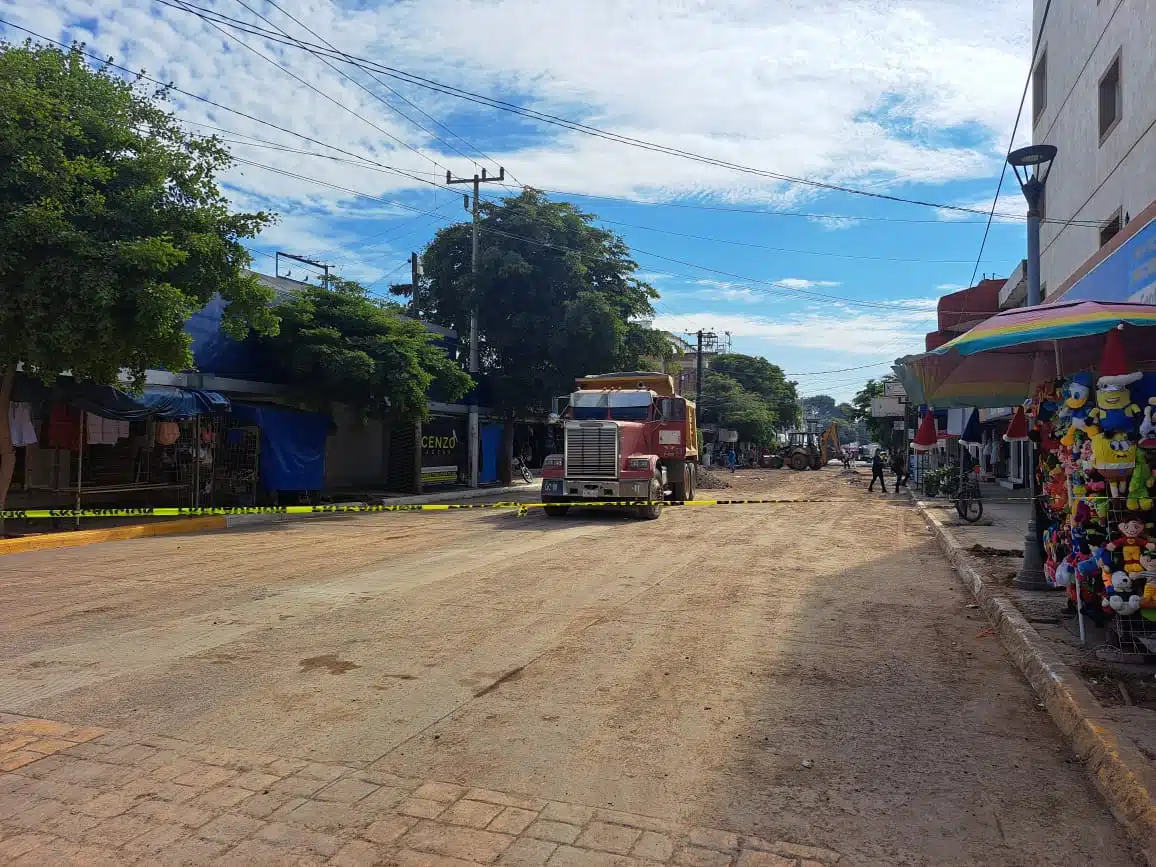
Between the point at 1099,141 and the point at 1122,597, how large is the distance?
1259cm

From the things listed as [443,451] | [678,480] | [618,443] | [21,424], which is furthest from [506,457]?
[21,424]

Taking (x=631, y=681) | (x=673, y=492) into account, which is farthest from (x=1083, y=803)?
(x=673, y=492)

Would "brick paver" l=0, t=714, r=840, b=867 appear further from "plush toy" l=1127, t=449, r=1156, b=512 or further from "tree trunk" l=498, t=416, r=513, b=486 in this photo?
"tree trunk" l=498, t=416, r=513, b=486

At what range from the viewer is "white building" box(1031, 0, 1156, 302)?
31.9 ft

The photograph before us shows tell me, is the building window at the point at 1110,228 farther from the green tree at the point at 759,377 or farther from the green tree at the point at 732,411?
the green tree at the point at 759,377

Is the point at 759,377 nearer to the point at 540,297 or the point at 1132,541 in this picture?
the point at 540,297

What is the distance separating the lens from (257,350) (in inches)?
778

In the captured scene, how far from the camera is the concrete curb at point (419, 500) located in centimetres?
1725

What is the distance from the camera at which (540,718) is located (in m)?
5.01

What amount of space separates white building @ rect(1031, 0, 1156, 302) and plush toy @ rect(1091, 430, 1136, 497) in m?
2.69

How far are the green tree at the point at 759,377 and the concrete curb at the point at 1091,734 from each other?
77.5 metres

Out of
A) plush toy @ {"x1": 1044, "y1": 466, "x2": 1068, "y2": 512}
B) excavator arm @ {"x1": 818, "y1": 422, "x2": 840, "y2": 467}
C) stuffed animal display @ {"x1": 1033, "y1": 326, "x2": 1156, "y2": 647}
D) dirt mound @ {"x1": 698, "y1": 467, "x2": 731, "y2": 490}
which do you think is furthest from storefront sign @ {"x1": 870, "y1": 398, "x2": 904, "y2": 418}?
stuffed animal display @ {"x1": 1033, "y1": 326, "x2": 1156, "y2": 647}

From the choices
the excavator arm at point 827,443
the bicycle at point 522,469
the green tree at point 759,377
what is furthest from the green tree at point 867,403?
the bicycle at point 522,469

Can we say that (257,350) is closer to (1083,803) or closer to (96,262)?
(96,262)
